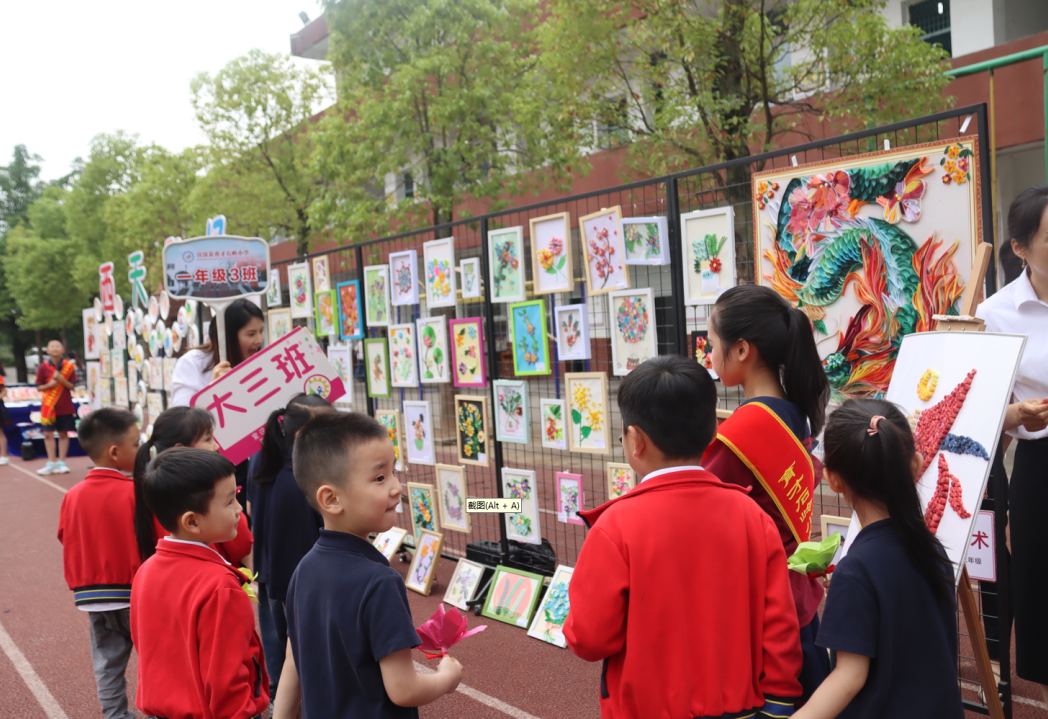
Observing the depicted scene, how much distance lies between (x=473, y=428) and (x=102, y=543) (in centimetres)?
246

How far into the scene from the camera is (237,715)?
2086mm

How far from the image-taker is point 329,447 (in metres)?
1.88

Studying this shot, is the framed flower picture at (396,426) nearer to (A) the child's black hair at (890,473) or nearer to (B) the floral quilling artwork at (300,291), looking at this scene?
(B) the floral quilling artwork at (300,291)

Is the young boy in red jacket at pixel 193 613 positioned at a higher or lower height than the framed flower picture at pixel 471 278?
lower

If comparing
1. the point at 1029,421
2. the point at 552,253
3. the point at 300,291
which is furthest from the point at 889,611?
the point at 300,291

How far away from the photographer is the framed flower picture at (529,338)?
4.62 metres

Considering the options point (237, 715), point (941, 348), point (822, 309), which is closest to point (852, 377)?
point (822, 309)

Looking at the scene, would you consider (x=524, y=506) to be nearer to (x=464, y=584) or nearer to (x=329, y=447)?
(x=464, y=584)

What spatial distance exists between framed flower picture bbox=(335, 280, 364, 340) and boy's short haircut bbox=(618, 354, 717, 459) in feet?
15.3

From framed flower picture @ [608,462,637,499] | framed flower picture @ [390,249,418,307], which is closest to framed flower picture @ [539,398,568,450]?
framed flower picture @ [608,462,637,499]

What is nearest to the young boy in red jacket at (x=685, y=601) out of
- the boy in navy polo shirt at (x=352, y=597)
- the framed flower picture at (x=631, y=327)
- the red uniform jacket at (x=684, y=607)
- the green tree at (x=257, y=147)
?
the red uniform jacket at (x=684, y=607)

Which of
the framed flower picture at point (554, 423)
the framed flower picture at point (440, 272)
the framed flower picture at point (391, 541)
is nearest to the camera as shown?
the framed flower picture at point (554, 423)

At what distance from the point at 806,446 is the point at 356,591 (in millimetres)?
1252

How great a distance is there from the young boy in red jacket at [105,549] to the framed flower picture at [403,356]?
7.89 feet
